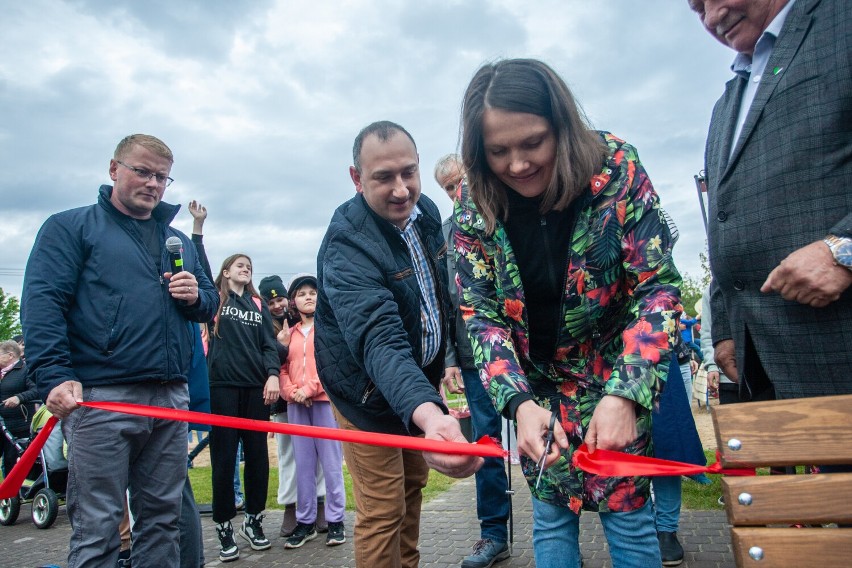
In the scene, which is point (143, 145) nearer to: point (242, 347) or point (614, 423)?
point (242, 347)

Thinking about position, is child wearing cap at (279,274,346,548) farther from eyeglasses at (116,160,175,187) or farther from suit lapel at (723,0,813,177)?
suit lapel at (723,0,813,177)

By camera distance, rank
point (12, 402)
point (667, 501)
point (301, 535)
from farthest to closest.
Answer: point (12, 402), point (301, 535), point (667, 501)

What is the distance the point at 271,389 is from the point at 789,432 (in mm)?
4403

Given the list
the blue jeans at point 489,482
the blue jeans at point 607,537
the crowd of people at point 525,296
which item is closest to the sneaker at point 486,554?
the blue jeans at point 489,482

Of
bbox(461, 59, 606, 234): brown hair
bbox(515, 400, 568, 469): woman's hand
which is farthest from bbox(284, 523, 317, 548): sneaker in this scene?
bbox(461, 59, 606, 234): brown hair

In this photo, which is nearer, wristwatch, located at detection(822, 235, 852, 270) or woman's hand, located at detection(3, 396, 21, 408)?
wristwatch, located at detection(822, 235, 852, 270)

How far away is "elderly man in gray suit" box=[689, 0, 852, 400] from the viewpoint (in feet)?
6.17

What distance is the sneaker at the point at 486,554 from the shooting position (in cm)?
397

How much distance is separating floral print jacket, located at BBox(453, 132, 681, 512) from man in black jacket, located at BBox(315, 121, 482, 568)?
1.60 ft

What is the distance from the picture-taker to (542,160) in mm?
2047

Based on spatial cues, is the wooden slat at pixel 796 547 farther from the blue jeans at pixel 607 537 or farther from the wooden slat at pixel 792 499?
the blue jeans at pixel 607 537

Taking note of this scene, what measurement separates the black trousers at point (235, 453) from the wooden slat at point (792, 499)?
4116mm

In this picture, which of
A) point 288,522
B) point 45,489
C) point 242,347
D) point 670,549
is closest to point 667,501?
point 670,549

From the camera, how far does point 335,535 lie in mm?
5020
